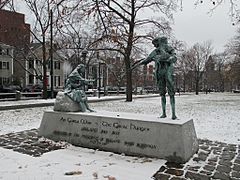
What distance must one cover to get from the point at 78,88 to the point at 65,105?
0.71 m

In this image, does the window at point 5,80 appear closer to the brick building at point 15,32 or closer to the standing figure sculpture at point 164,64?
the brick building at point 15,32

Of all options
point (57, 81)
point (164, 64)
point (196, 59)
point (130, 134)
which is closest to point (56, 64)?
point (57, 81)

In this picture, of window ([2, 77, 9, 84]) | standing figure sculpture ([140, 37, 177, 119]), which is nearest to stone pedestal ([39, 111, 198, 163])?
standing figure sculpture ([140, 37, 177, 119])

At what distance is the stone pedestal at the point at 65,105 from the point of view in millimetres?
8070

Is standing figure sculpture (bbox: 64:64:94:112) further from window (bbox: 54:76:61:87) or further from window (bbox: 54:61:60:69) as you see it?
window (bbox: 54:76:61:87)

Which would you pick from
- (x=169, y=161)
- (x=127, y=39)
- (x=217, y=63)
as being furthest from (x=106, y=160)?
(x=217, y=63)

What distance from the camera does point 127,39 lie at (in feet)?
75.9

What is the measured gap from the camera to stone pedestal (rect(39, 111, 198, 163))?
20.4ft

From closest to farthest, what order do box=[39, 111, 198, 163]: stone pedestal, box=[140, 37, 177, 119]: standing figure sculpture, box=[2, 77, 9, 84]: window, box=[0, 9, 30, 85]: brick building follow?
box=[39, 111, 198, 163]: stone pedestal, box=[140, 37, 177, 119]: standing figure sculpture, box=[0, 9, 30, 85]: brick building, box=[2, 77, 9, 84]: window

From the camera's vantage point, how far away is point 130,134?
265 inches

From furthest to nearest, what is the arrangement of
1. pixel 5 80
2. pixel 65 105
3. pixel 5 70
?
pixel 5 70 → pixel 5 80 → pixel 65 105

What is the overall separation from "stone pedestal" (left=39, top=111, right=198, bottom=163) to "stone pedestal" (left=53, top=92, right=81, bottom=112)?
0.18 metres

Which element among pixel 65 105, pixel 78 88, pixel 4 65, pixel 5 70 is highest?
pixel 4 65

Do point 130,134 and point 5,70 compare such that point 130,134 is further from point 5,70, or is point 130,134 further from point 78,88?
point 5,70
